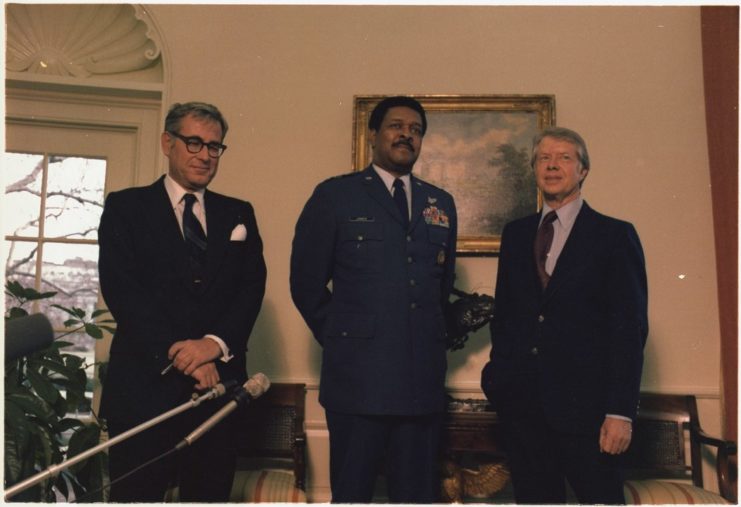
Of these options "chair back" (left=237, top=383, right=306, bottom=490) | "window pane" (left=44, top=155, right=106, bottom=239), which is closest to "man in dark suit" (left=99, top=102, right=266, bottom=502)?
"chair back" (left=237, top=383, right=306, bottom=490)

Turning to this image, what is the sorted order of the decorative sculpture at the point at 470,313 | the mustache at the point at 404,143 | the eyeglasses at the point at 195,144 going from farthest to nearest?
the decorative sculpture at the point at 470,313
the mustache at the point at 404,143
the eyeglasses at the point at 195,144

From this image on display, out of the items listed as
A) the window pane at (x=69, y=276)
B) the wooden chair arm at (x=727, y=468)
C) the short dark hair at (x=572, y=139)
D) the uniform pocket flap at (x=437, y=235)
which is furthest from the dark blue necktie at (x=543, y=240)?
the window pane at (x=69, y=276)

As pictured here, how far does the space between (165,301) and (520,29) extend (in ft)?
6.92

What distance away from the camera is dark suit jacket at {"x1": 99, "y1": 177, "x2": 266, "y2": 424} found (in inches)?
77.6

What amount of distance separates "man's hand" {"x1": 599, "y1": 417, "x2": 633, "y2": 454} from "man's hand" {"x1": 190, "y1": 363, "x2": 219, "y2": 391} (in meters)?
1.06

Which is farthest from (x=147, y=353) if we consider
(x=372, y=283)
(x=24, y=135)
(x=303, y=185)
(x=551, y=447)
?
(x=24, y=135)

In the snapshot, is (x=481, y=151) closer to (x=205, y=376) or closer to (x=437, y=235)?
(x=437, y=235)

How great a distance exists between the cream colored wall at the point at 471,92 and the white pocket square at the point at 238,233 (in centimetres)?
102

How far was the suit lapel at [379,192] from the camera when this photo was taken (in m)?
2.22

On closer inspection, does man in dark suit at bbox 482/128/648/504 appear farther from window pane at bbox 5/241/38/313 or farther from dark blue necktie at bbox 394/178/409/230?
window pane at bbox 5/241/38/313

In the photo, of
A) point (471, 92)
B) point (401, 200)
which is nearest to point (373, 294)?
point (401, 200)

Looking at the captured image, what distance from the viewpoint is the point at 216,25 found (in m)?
3.25

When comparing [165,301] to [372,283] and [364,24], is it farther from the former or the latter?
[364,24]

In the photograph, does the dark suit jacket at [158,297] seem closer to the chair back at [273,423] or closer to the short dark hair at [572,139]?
the chair back at [273,423]
